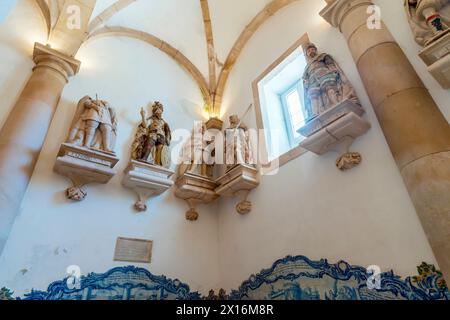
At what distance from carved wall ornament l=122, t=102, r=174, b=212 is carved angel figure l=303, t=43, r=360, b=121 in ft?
7.78

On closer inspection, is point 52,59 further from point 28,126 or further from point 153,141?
point 153,141

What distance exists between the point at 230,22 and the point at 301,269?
540 cm

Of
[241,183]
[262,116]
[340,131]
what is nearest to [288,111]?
[262,116]

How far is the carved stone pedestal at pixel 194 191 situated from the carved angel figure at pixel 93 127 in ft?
4.00

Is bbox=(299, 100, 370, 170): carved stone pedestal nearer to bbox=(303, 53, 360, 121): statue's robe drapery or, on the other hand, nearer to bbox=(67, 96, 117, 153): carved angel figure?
bbox=(303, 53, 360, 121): statue's robe drapery

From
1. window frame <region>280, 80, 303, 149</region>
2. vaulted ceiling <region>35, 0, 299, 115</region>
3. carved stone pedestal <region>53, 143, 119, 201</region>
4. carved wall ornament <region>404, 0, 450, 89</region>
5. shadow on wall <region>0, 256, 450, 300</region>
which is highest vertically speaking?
vaulted ceiling <region>35, 0, 299, 115</region>

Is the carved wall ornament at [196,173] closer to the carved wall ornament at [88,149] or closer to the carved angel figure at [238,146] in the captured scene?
the carved angel figure at [238,146]

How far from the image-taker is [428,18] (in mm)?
2676

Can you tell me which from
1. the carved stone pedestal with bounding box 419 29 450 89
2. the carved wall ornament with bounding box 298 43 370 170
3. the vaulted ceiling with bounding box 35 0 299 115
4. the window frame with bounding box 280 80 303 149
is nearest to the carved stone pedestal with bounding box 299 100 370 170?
the carved wall ornament with bounding box 298 43 370 170

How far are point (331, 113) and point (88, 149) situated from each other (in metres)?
3.20

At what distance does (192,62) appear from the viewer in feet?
22.0

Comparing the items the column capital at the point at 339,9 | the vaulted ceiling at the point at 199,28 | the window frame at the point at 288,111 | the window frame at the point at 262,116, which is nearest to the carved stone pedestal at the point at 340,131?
the window frame at the point at 262,116

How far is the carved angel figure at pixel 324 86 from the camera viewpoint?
3469mm

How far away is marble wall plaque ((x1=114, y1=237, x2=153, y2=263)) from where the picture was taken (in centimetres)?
387
